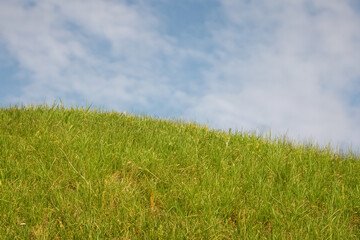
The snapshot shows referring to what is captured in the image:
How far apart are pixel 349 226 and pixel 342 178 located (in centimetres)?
154

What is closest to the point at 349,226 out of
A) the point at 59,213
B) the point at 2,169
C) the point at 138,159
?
the point at 138,159

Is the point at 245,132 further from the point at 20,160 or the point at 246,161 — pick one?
the point at 20,160

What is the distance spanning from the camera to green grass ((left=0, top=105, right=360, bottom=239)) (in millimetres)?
3121

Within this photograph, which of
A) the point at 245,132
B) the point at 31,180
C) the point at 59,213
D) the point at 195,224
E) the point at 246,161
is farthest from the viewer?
the point at 245,132

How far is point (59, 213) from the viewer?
3344 mm

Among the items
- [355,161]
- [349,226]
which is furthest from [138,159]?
[355,161]

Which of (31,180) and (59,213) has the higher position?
(31,180)

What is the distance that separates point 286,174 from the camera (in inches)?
177

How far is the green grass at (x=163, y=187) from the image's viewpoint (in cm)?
312

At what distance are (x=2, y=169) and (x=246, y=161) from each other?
3.22m

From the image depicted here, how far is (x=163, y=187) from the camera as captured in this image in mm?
3889

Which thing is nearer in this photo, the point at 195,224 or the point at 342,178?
the point at 195,224

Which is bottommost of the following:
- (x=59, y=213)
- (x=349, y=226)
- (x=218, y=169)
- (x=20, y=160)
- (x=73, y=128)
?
(x=59, y=213)

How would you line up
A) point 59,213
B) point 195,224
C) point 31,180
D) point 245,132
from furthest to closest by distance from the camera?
1. point 245,132
2. point 31,180
3. point 59,213
4. point 195,224
